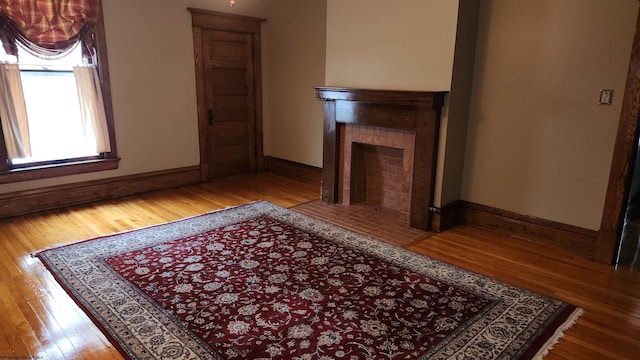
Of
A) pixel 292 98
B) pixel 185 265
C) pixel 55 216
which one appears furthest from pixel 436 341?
pixel 292 98

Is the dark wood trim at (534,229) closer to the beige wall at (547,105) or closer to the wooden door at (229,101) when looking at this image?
the beige wall at (547,105)

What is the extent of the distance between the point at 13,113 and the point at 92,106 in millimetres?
740

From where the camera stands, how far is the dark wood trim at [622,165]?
10.2 feet

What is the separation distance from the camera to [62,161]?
4602 mm

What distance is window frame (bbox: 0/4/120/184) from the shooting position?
423 centimetres

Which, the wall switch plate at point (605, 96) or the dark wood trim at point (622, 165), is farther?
the wall switch plate at point (605, 96)

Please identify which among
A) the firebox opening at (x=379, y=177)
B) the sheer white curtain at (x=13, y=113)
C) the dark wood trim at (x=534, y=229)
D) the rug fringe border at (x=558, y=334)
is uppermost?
the sheer white curtain at (x=13, y=113)

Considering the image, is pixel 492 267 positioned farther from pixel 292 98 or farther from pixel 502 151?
pixel 292 98

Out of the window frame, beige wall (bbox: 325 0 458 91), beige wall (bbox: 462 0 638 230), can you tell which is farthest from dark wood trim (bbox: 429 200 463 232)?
the window frame

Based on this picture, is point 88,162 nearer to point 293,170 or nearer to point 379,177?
point 293,170

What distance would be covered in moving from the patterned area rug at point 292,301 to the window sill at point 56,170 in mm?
1385

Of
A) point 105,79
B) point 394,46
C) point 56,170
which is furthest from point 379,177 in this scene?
point 56,170

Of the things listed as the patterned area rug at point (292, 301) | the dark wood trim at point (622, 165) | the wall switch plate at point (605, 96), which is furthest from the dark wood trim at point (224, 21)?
the dark wood trim at point (622, 165)

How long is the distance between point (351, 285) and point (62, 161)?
3.64 meters
